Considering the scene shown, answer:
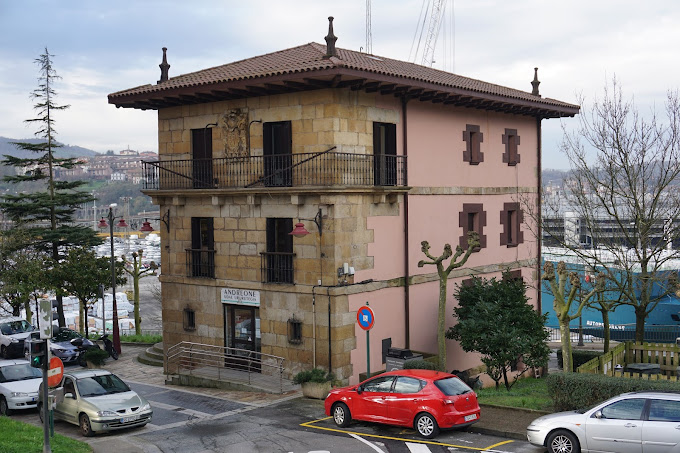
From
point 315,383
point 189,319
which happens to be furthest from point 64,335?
point 315,383

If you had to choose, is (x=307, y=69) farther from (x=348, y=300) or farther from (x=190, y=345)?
(x=190, y=345)

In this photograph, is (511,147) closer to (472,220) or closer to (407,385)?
(472,220)

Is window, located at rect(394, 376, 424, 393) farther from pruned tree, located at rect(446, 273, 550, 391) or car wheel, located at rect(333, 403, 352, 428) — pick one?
pruned tree, located at rect(446, 273, 550, 391)

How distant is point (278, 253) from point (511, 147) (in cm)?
1358

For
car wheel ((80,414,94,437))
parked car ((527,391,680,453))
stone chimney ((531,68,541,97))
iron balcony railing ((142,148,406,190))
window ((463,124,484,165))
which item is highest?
stone chimney ((531,68,541,97))

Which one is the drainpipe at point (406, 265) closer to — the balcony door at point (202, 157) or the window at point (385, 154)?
the window at point (385, 154)

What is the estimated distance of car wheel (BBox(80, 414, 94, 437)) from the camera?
1848 cm

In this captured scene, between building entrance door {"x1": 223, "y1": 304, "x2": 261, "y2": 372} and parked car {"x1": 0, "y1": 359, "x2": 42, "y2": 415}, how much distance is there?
6.38 m

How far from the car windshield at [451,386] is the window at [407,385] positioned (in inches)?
16.4

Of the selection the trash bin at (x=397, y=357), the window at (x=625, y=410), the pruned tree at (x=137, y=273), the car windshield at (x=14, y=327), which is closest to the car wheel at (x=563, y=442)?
the window at (x=625, y=410)

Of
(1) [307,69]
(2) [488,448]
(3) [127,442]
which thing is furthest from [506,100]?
(3) [127,442]

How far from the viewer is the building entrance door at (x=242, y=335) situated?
2527 centimetres

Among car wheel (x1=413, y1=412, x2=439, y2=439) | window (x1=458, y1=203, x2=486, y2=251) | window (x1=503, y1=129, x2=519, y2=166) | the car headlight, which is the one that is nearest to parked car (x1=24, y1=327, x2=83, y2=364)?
the car headlight

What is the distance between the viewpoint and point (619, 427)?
13.7 meters
